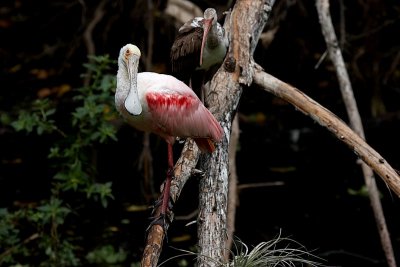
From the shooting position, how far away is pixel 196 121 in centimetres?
371

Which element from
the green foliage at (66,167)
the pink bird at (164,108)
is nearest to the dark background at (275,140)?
the green foliage at (66,167)

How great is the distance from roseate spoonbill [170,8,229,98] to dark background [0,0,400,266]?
6.18ft

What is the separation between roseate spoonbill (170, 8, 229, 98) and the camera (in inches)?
173

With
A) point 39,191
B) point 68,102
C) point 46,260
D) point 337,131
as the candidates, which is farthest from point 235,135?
point 68,102

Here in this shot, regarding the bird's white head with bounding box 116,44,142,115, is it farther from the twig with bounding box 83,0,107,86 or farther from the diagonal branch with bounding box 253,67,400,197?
the twig with bounding box 83,0,107,86

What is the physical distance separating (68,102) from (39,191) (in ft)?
3.52

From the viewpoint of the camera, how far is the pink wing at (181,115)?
144 inches

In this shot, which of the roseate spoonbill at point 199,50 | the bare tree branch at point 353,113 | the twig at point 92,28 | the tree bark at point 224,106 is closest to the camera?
the tree bark at point 224,106

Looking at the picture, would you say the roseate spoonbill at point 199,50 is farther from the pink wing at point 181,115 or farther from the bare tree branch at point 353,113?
the bare tree branch at point 353,113

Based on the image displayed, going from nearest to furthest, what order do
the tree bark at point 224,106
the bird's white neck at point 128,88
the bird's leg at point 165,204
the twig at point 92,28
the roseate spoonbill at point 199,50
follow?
the tree bark at point 224,106, the bird's leg at point 165,204, the bird's white neck at point 128,88, the roseate spoonbill at point 199,50, the twig at point 92,28

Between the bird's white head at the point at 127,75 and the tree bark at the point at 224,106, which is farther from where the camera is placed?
the bird's white head at the point at 127,75

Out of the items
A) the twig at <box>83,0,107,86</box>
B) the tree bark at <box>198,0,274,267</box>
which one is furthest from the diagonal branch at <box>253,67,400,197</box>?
the twig at <box>83,0,107,86</box>

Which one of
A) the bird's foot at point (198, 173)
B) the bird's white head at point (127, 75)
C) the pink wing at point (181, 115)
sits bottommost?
the bird's foot at point (198, 173)

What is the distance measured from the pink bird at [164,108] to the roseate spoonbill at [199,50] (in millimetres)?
634
